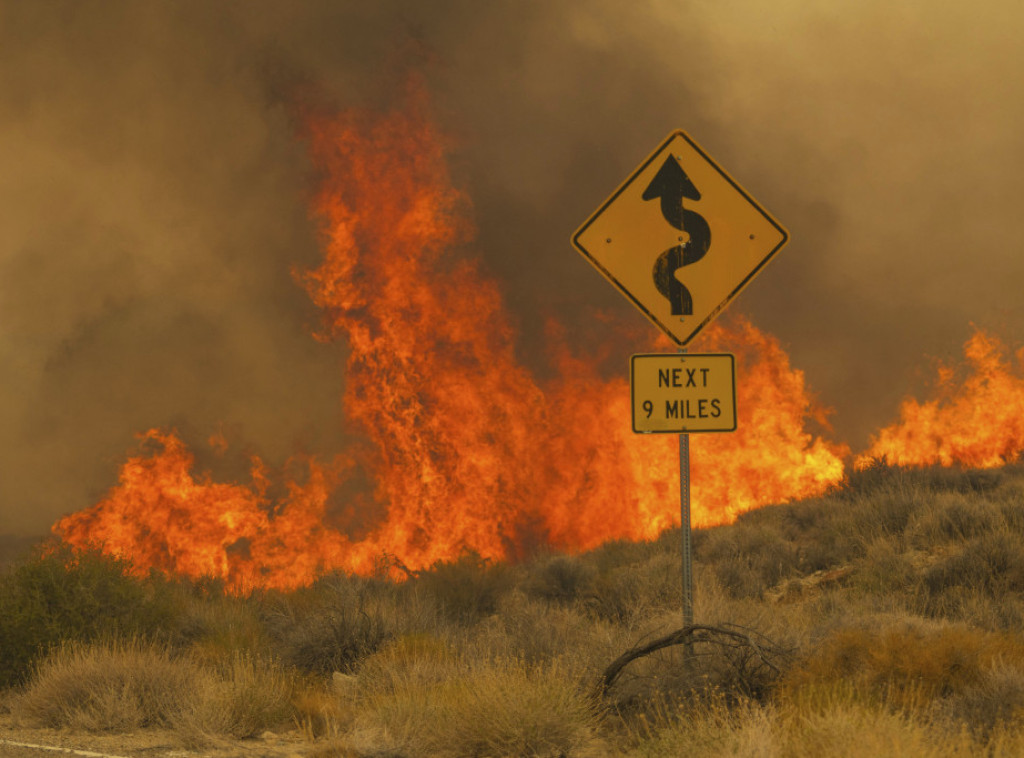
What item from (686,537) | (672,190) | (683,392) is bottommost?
(686,537)

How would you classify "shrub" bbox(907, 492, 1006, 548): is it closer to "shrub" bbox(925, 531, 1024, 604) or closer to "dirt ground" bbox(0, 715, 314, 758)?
"shrub" bbox(925, 531, 1024, 604)

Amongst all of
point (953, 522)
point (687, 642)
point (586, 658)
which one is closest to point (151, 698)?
point (586, 658)

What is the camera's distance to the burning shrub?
10.4 metres

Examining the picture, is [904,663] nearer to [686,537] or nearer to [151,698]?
[686,537]

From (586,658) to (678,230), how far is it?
3.79 metres

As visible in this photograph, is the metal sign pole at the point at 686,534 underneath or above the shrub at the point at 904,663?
above

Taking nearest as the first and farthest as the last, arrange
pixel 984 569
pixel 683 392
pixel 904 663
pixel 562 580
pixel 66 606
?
pixel 904 663 → pixel 683 392 → pixel 66 606 → pixel 984 569 → pixel 562 580

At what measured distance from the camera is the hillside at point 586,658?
21.2 ft

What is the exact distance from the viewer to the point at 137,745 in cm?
742

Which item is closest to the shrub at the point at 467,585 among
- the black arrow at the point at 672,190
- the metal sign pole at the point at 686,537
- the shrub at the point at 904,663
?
the metal sign pole at the point at 686,537

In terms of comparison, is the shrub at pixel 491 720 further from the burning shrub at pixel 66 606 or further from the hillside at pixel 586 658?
the burning shrub at pixel 66 606

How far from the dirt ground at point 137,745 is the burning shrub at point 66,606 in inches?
96.9

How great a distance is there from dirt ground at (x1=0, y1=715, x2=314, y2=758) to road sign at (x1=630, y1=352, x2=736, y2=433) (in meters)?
3.64

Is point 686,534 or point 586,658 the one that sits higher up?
point 686,534
